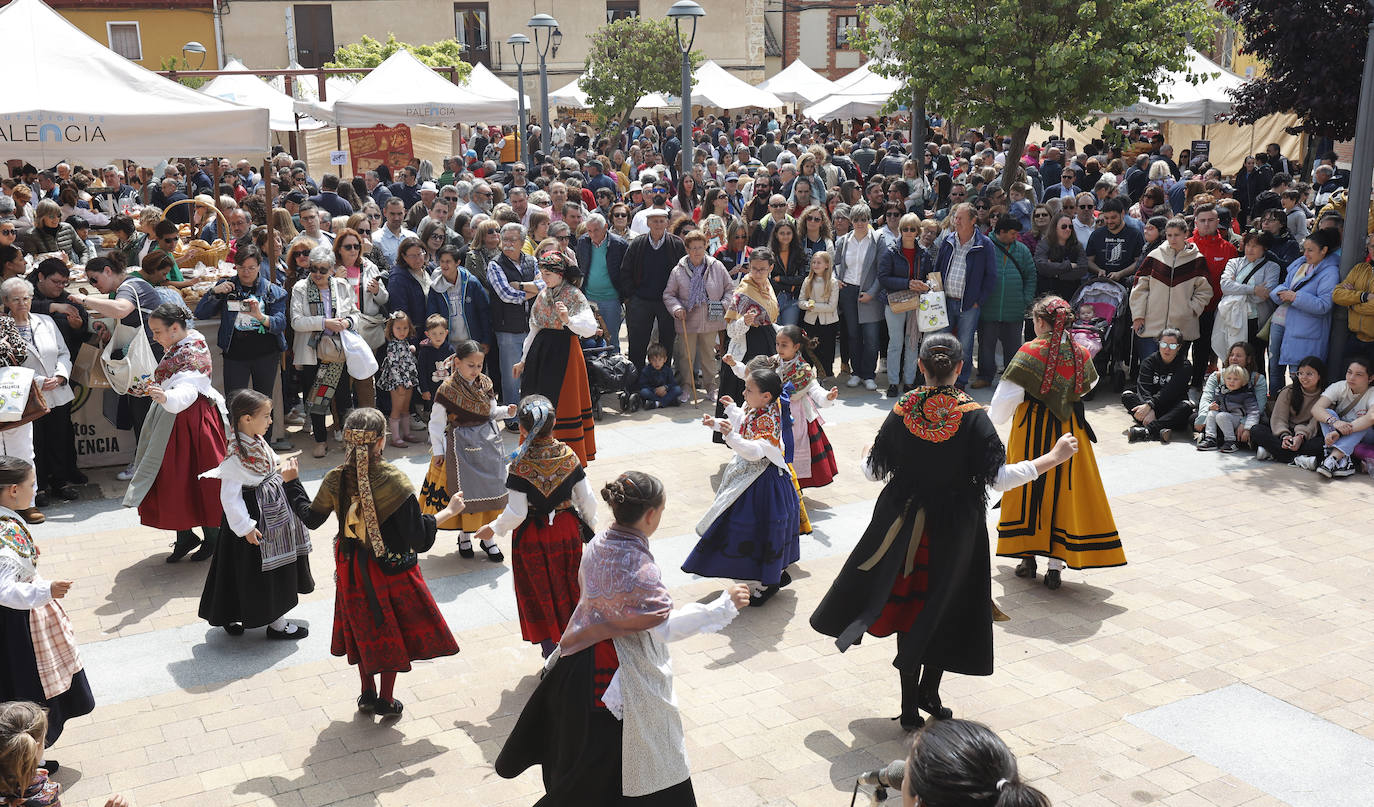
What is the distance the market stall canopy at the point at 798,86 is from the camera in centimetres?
2875

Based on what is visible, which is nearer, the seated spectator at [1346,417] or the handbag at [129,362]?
the handbag at [129,362]

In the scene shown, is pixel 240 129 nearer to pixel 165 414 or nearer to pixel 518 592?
pixel 165 414

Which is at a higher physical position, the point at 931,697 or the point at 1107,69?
the point at 1107,69

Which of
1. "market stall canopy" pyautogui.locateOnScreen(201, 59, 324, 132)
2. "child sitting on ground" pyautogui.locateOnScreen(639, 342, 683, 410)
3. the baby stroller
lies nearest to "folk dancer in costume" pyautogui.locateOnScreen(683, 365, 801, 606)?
"child sitting on ground" pyautogui.locateOnScreen(639, 342, 683, 410)

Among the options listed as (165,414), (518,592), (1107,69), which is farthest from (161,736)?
(1107,69)

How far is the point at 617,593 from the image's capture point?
417 centimetres

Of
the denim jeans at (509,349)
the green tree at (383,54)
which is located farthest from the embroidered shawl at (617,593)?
the green tree at (383,54)

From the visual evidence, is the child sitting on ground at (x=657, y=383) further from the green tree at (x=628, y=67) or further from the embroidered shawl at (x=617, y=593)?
the green tree at (x=628, y=67)

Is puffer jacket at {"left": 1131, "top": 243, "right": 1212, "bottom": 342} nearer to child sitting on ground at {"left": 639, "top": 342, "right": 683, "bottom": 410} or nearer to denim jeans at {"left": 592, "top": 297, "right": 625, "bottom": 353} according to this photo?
child sitting on ground at {"left": 639, "top": 342, "right": 683, "bottom": 410}

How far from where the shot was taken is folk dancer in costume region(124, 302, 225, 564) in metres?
7.36

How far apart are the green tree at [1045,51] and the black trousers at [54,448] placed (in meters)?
9.40

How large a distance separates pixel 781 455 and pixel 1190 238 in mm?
6786

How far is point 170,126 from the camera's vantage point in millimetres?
8742

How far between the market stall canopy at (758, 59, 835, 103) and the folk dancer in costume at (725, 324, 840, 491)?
2110 centimetres
